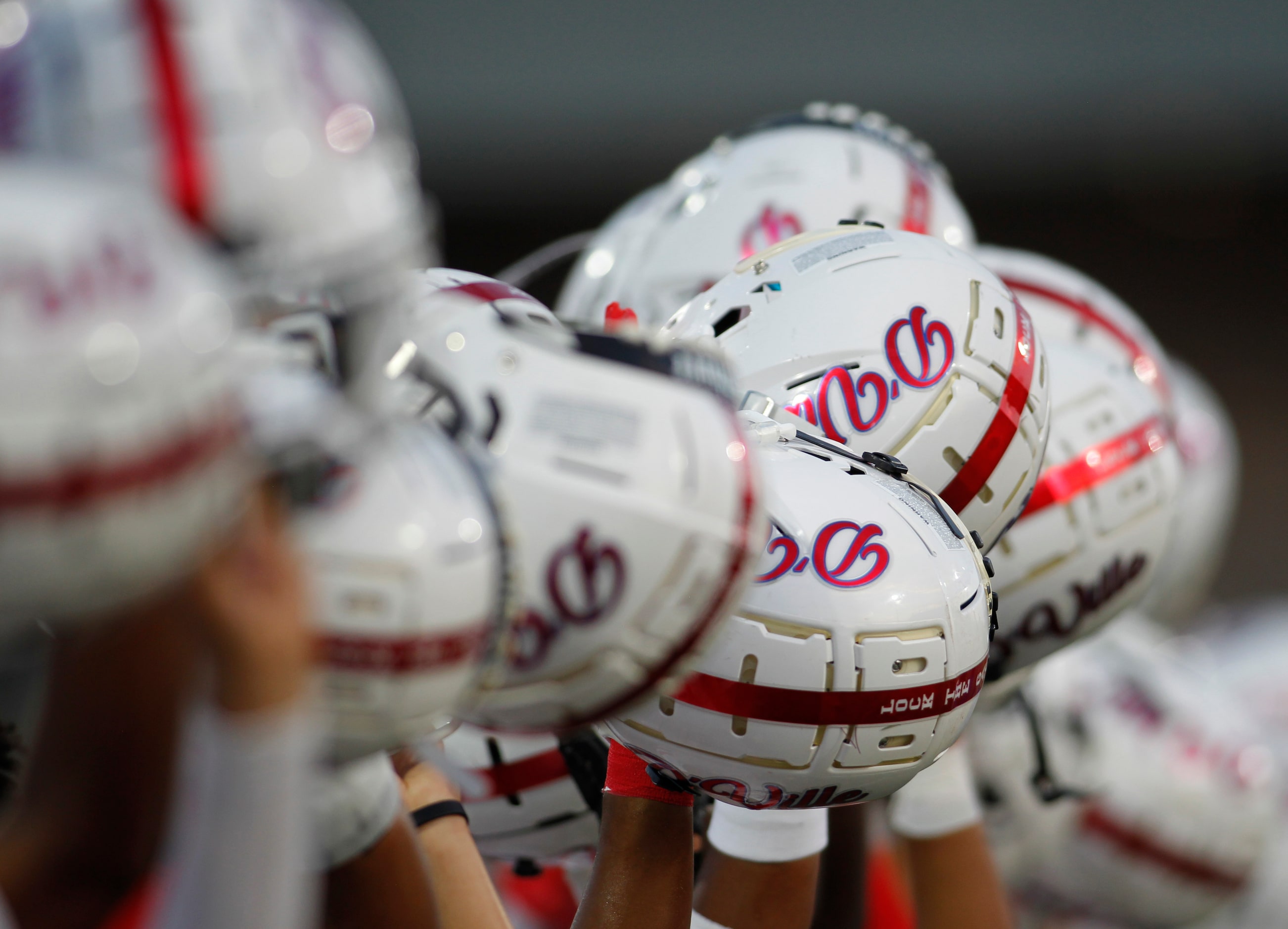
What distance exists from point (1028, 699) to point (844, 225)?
0.84 metres

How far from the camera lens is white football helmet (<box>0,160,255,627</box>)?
576 mm

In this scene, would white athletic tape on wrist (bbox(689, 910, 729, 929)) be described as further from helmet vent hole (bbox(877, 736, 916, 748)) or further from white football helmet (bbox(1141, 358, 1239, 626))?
white football helmet (bbox(1141, 358, 1239, 626))

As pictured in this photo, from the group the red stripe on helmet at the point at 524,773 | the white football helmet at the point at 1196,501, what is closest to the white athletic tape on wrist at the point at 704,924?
the red stripe on helmet at the point at 524,773

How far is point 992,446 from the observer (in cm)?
124

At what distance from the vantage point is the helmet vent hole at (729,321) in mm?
1236

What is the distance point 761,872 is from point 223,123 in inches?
34.5

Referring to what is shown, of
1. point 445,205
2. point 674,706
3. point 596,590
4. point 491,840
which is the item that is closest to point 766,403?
point 674,706

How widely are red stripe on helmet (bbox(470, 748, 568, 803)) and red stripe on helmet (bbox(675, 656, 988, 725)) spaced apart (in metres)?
0.40

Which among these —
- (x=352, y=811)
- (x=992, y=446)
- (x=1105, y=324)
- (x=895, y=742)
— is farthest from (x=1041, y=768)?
(x=352, y=811)

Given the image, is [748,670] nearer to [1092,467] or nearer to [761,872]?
[761,872]

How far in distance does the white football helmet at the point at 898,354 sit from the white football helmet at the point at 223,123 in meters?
0.54

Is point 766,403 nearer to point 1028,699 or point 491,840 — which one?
point 491,840

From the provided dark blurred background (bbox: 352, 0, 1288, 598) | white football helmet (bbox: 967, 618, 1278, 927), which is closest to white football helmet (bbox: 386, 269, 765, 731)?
white football helmet (bbox: 967, 618, 1278, 927)

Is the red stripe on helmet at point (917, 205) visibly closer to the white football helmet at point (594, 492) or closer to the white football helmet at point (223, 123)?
the white football helmet at point (594, 492)
